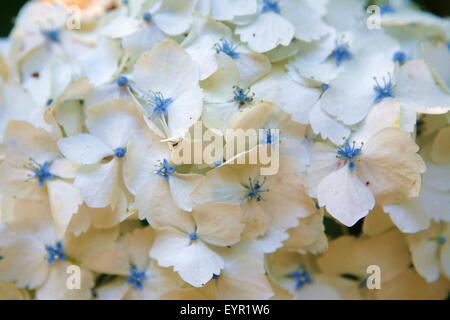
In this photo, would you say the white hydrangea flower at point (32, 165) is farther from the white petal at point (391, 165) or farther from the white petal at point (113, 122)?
the white petal at point (391, 165)

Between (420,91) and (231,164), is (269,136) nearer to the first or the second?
(231,164)

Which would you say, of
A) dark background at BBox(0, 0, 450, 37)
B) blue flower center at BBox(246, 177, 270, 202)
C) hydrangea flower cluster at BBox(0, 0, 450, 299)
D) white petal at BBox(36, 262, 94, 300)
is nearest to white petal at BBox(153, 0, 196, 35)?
hydrangea flower cluster at BBox(0, 0, 450, 299)

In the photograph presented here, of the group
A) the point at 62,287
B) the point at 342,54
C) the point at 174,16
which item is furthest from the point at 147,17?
the point at 62,287

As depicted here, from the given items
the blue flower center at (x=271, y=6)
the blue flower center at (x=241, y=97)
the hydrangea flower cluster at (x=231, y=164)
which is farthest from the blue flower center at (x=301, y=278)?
the blue flower center at (x=271, y=6)

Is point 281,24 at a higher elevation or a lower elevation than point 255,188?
higher

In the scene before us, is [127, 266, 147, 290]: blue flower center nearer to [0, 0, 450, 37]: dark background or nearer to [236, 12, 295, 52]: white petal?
[236, 12, 295, 52]: white petal

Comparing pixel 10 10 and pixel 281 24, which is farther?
pixel 10 10
